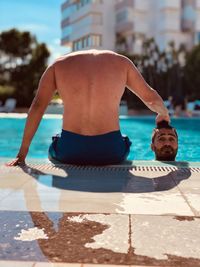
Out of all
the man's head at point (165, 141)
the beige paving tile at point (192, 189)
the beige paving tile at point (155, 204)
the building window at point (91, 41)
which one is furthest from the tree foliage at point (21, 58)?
the beige paving tile at point (155, 204)

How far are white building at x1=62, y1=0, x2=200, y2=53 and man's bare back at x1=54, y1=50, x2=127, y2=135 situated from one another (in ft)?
113

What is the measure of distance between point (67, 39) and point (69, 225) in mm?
48088

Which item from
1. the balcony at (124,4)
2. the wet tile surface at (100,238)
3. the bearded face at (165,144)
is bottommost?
the wet tile surface at (100,238)

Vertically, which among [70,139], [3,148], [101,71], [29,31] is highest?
[29,31]

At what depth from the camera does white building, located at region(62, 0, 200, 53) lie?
1515 inches

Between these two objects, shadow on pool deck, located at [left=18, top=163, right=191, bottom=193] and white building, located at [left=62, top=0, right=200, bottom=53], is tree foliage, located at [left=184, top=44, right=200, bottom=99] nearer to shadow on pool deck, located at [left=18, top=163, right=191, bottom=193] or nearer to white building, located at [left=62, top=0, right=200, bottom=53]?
white building, located at [left=62, top=0, right=200, bottom=53]

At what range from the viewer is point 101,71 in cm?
425

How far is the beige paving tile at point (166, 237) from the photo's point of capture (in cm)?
188

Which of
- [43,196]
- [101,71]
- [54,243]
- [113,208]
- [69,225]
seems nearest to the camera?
[54,243]

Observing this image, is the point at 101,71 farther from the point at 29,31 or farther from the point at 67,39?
the point at 67,39

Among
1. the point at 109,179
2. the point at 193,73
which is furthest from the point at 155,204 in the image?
the point at 193,73

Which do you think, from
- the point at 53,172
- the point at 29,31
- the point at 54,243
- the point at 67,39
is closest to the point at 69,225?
the point at 54,243

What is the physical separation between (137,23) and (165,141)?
115 ft

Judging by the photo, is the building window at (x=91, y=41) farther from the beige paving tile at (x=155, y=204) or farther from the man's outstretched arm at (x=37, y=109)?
the beige paving tile at (x=155, y=204)
